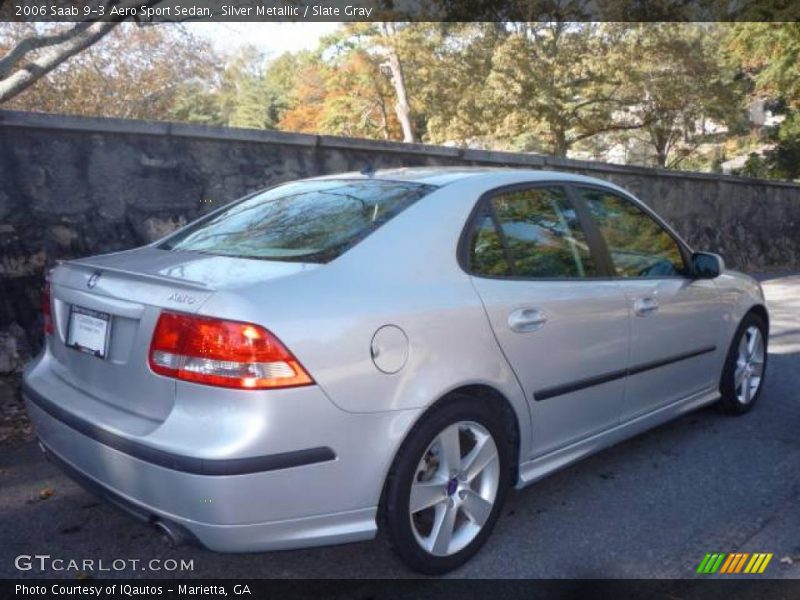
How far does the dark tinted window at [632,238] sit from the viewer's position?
12.9 ft

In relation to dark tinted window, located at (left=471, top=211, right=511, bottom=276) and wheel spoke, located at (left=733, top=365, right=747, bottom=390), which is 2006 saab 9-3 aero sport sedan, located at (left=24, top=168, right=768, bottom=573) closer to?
dark tinted window, located at (left=471, top=211, right=511, bottom=276)

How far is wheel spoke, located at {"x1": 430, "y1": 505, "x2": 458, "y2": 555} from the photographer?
2.92 meters

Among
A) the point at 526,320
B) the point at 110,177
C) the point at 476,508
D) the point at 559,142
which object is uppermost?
the point at 110,177

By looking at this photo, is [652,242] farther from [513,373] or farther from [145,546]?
[145,546]

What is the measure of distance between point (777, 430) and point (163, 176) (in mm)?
4764

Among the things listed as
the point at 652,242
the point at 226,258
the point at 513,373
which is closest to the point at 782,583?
the point at 513,373

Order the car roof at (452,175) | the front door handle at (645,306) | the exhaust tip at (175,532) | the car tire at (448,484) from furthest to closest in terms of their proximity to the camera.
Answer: the front door handle at (645,306), the car roof at (452,175), the car tire at (448,484), the exhaust tip at (175,532)

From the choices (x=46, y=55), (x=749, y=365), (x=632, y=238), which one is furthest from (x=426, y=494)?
(x=46, y=55)

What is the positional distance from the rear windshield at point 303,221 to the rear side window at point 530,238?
1.10 feet

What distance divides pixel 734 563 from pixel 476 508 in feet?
3.47

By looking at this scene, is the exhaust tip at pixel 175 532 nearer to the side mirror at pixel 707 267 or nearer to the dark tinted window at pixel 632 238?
the dark tinted window at pixel 632 238

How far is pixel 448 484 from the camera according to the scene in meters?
2.95

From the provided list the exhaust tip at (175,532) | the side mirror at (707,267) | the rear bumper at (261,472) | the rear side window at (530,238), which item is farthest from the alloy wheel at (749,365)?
the exhaust tip at (175,532)

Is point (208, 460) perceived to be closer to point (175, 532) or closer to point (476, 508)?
point (175, 532)
